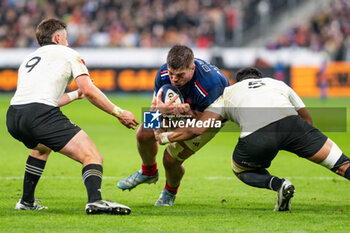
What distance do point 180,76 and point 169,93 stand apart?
35 cm

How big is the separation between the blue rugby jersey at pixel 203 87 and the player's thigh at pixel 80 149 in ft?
4.55

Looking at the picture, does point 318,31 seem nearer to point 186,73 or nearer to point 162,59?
point 162,59

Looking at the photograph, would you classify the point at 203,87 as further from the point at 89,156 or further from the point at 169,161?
the point at 89,156

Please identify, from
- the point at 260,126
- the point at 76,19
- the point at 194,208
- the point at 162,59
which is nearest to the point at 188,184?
the point at 194,208

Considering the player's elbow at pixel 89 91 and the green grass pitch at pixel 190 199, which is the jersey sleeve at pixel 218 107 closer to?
the green grass pitch at pixel 190 199

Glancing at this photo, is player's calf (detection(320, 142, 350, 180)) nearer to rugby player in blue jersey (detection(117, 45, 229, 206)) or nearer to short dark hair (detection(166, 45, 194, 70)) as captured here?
rugby player in blue jersey (detection(117, 45, 229, 206))

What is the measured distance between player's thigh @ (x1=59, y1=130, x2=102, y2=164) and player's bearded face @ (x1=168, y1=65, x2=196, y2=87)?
1207mm

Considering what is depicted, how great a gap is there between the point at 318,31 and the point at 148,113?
26461 millimetres

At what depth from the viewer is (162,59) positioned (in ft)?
97.9

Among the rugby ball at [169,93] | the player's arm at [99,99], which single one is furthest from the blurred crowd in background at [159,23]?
the player's arm at [99,99]

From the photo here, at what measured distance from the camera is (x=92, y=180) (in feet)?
22.1

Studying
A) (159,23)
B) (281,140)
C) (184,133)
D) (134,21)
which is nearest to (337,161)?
(281,140)

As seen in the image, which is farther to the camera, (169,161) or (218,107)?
(169,161)

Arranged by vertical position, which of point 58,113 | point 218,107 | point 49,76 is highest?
point 49,76
